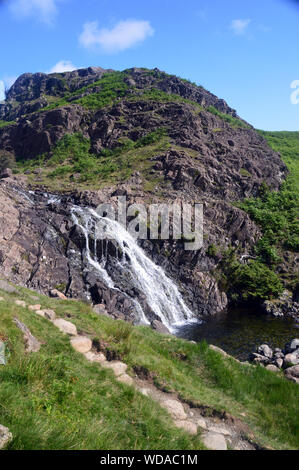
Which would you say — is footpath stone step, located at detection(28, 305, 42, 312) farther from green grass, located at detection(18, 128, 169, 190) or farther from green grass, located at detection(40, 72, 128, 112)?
green grass, located at detection(40, 72, 128, 112)

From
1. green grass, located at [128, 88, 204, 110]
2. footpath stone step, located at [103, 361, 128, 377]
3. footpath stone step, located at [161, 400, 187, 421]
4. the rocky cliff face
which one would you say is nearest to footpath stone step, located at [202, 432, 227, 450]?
footpath stone step, located at [161, 400, 187, 421]

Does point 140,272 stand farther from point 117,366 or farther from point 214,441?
point 214,441

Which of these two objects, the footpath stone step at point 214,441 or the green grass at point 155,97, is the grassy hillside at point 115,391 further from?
the green grass at point 155,97

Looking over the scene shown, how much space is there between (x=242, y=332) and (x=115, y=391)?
2037cm

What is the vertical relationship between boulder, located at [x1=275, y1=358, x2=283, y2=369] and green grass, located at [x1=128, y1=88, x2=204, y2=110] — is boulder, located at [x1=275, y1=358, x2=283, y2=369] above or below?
below

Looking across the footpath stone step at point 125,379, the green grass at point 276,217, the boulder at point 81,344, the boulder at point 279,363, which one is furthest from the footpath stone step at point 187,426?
the green grass at point 276,217

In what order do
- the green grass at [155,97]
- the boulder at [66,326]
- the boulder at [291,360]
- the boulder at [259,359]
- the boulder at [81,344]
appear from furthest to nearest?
the green grass at [155,97] < the boulder at [259,359] < the boulder at [291,360] < the boulder at [66,326] < the boulder at [81,344]

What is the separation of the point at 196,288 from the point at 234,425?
86.8 ft

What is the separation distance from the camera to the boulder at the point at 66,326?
8429 millimetres

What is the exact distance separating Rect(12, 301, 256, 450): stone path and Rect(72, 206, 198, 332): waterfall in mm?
17114

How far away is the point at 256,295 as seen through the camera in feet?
106

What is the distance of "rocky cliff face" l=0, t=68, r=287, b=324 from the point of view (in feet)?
86.2

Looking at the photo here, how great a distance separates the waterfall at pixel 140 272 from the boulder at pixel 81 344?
55.0ft

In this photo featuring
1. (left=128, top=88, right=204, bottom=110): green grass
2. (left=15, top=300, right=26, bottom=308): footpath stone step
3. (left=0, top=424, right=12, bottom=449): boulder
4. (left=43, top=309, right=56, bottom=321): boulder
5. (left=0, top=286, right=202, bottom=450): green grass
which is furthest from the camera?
(left=128, top=88, right=204, bottom=110): green grass
